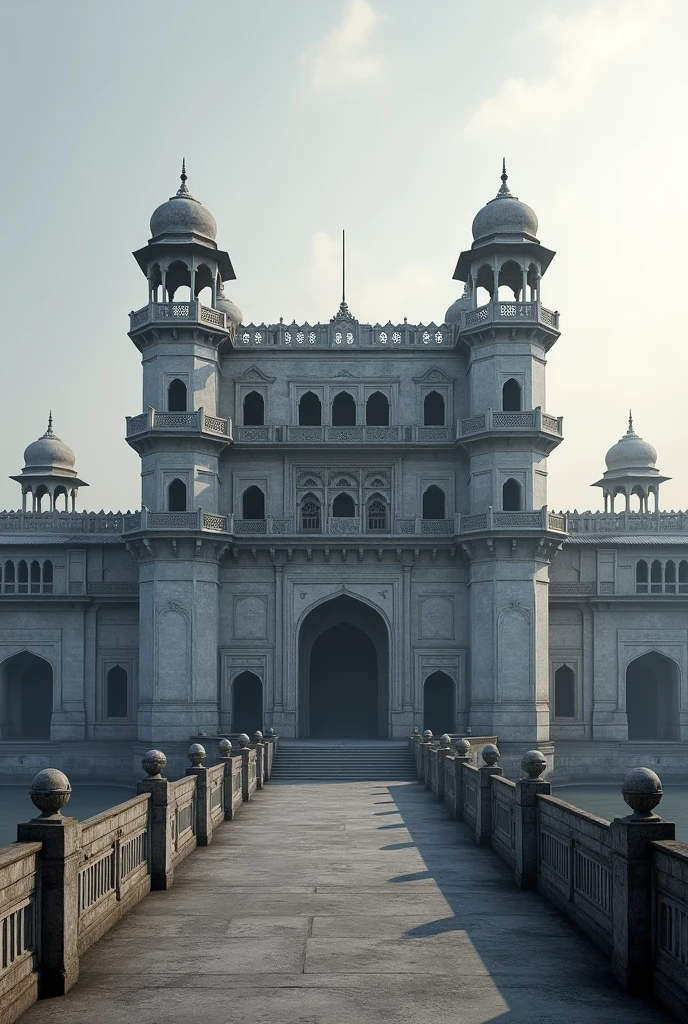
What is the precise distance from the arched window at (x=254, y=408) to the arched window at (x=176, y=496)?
4246 millimetres

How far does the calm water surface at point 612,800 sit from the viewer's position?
35125 millimetres

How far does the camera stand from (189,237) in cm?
4278

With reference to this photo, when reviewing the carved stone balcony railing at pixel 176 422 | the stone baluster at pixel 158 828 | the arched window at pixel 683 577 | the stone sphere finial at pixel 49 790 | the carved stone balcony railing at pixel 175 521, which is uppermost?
the carved stone balcony railing at pixel 176 422

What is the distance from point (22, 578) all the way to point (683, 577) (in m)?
27.5

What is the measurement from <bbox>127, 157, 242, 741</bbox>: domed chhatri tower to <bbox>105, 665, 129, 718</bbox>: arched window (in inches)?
194

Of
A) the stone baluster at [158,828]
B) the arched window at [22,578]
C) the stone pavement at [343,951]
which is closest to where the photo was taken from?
the stone pavement at [343,951]

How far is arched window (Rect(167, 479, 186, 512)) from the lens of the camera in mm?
42125

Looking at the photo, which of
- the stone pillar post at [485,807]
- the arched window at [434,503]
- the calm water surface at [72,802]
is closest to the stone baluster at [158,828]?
the stone pillar post at [485,807]

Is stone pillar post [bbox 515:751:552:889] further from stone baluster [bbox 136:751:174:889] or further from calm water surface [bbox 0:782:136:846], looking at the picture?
calm water surface [bbox 0:782:136:846]

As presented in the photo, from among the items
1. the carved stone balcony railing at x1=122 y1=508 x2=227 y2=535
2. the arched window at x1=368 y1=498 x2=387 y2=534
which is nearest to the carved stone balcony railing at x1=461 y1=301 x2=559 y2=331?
the arched window at x1=368 y1=498 x2=387 y2=534

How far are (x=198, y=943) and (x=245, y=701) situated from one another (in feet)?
108

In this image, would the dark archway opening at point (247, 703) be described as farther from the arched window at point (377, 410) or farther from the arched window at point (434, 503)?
the arched window at point (377, 410)

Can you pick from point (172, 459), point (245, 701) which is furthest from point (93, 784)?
point (172, 459)

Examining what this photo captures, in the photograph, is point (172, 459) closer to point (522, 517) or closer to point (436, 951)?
point (522, 517)
